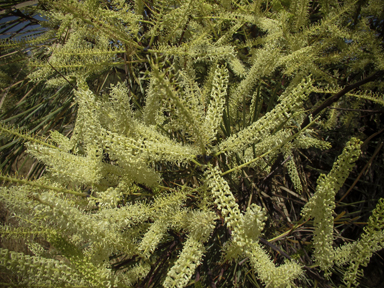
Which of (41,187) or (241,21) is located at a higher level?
(241,21)

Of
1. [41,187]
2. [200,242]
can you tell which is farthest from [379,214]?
[41,187]

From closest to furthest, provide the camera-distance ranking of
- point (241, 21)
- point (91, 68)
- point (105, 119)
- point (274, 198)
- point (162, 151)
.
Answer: point (162, 151)
point (105, 119)
point (91, 68)
point (241, 21)
point (274, 198)

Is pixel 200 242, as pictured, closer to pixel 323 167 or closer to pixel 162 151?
pixel 162 151

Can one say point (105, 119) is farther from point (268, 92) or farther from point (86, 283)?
point (268, 92)

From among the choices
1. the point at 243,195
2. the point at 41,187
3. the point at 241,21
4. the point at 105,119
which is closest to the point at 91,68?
the point at 105,119

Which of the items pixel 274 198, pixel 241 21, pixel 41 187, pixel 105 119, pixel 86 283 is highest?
pixel 241 21

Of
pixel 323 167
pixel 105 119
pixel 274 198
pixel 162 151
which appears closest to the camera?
pixel 162 151

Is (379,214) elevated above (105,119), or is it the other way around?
(105,119)

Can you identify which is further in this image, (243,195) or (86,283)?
(243,195)

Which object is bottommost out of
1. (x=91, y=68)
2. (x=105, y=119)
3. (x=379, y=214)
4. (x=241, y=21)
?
(x=379, y=214)
